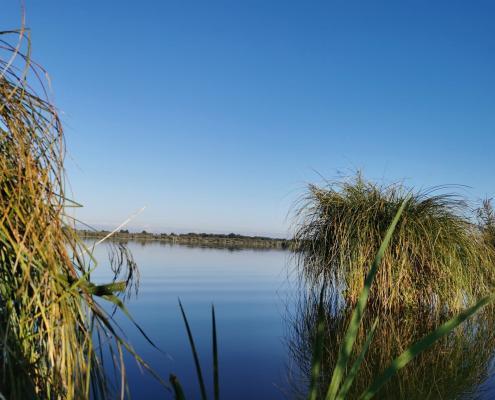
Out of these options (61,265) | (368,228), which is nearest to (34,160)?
(61,265)

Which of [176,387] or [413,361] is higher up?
[176,387]

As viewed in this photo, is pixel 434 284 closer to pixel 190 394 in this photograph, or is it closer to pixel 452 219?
pixel 452 219

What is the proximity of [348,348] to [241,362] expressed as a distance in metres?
2.85

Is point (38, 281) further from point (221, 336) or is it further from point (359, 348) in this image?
point (221, 336)

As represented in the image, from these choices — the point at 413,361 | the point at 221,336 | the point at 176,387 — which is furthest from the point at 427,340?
the point at 221,336

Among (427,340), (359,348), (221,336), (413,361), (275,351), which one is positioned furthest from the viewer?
(221,336)

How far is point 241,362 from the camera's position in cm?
370

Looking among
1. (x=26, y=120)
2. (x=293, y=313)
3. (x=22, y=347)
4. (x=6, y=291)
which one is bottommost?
(x=293, y=313)

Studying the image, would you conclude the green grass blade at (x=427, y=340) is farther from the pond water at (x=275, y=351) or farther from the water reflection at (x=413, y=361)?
the water reflection at (x=413, y=361)

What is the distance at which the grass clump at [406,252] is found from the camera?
583cm

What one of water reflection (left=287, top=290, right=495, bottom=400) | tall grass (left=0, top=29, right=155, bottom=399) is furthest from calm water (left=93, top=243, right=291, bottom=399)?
tall grass (left=0, top=29, right=155, bottom=399)

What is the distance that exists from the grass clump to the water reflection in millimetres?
405

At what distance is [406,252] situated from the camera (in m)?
5.76

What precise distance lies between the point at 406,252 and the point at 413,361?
2.39 m
